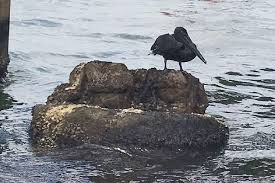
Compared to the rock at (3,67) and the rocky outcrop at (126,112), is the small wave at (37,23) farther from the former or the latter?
the rocky outcrop at (126,112)

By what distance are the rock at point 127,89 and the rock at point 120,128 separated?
480 mm

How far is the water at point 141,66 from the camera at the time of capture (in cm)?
732

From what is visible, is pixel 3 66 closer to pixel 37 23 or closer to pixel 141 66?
pixel 141 66

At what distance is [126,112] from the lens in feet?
25.7

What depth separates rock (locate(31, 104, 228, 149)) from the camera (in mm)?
7691

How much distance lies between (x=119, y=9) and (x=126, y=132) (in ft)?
55.7

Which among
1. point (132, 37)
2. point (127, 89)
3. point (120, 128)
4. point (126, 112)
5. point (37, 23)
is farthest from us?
point (37, 23)

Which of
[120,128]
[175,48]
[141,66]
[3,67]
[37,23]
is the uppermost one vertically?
[175,48]

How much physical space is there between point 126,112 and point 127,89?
0.76 m

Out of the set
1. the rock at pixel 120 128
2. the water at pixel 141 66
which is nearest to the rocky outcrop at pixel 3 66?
the water at pixel 141 66

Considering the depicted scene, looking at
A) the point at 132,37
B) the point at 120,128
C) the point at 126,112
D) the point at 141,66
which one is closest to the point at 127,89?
the point at 126,112

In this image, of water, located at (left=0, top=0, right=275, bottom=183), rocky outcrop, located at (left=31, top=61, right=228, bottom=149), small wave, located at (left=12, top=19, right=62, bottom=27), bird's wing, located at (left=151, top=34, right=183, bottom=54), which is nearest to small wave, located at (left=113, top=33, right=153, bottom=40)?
water, located at (left=0, top=0, right=275, bottom=183)

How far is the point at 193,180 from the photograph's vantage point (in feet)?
23.2

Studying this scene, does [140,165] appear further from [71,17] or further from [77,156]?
[71,17]
